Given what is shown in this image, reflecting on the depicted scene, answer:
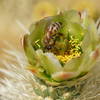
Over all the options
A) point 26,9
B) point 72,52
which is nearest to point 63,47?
point 72,52

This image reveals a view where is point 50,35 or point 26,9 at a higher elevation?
point 26,9

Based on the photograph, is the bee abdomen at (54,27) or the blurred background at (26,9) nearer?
the bee abdomen at (54,27)

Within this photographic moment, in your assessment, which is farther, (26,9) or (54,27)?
(26,9)

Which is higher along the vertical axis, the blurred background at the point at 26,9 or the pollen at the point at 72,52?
the blurred background at the point at 26,9

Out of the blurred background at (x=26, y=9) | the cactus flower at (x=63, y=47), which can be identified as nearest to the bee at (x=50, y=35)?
the cactus flower at (x=63, y=47)

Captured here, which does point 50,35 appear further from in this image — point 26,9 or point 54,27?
point 26,9

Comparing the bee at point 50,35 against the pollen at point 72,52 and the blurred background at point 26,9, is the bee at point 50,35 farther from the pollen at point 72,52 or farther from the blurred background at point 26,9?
the blurred background at point 26,9

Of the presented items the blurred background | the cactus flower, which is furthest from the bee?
the blurred background
